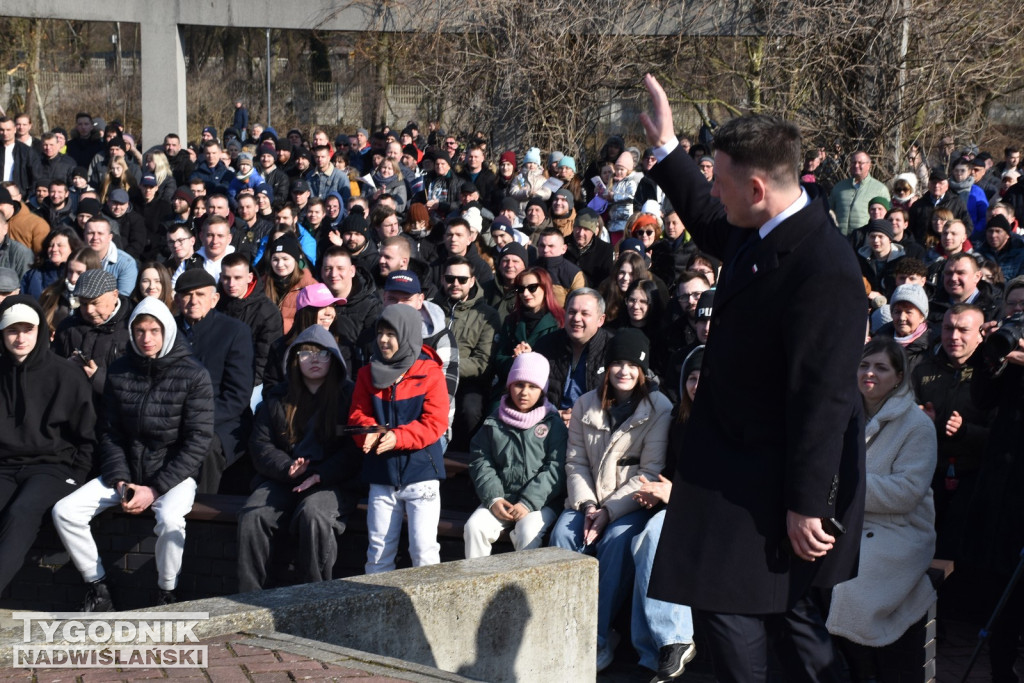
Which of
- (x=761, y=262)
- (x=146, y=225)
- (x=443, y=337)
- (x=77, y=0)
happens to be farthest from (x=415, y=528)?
(x=77, y=0)

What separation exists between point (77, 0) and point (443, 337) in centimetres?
1676

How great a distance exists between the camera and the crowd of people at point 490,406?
5168mm

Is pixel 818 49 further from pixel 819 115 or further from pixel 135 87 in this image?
pixel 135 87

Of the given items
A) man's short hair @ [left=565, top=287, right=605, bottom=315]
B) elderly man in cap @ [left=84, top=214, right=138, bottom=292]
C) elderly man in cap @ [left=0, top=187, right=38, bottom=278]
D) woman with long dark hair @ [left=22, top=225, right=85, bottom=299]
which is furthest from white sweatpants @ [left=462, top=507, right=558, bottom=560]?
elderly man in cap @ [left=0, top=187, right=38, bottom=278]

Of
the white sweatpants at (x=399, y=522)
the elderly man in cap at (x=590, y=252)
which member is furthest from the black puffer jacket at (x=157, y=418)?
the elderly man in cap at (x=590, y=252)

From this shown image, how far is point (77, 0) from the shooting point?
21562 mm

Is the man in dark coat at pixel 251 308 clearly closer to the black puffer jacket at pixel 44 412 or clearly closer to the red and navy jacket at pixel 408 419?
the black puffer jacket at pixel 44 412

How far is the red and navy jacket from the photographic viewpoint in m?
6.27

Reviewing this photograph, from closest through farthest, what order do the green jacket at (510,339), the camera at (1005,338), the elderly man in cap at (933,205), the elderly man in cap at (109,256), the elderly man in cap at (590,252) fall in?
the camera at (1005,338)
the green jacket at (510,339)
the elderly man in cap at (109,256)
the elderly man in cap at (590,252)
the elderly man in cap at (933,205)

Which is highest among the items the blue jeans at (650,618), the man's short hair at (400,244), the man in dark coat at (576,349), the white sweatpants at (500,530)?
the man's short hair at (400,244)

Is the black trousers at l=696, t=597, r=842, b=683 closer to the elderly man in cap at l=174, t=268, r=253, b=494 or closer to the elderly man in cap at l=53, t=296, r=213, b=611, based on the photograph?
the elderly man in cap at l=53, t=296, r=213, b=611

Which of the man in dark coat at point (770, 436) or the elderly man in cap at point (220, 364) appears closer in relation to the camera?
the man in dark coat at point (770, 436)

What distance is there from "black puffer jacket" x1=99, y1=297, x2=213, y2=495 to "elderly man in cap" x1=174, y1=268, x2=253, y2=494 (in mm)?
475

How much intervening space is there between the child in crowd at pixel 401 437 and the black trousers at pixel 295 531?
197mm
